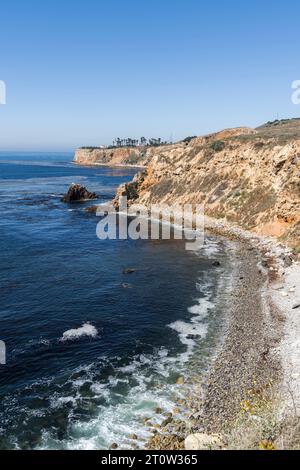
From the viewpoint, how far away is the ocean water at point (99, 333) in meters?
22.3

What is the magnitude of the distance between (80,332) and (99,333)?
162cm

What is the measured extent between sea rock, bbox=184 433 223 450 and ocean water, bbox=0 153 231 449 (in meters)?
3.04

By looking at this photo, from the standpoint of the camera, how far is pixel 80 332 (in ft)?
107

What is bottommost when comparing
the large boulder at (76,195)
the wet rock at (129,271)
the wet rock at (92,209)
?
the wet rock at (129,271)

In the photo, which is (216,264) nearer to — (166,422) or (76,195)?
(166,422)

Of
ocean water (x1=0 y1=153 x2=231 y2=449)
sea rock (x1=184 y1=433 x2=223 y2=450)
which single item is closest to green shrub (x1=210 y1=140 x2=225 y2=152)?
ocean water (x1=0 y1=153 x2=231 y2=449)

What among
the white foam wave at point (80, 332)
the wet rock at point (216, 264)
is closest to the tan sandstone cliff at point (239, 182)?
the wet rock at point (216, 264)

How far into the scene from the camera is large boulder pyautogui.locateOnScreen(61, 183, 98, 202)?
108500 mm

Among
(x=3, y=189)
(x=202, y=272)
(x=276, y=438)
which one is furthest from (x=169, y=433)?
(x=3, y=189)

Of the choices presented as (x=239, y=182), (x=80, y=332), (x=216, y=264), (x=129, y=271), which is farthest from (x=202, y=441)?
(x=239, y=182)

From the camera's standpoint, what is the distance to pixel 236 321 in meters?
34.1

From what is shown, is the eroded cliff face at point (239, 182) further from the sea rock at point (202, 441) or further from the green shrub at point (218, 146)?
the sea rock at point (202, 441)

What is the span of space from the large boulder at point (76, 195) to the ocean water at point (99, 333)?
46999 millimetres

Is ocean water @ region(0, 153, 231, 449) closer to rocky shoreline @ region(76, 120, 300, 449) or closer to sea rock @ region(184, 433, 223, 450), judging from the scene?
rocky shoreline @ region(76, 120, 300, 449)
